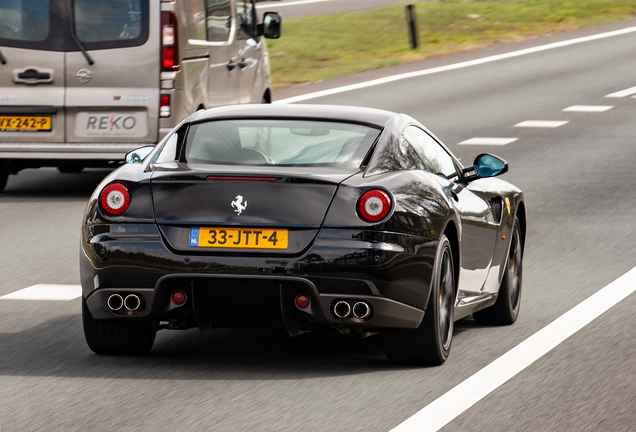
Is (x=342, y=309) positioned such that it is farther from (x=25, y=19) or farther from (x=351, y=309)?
(x=25, y=19)

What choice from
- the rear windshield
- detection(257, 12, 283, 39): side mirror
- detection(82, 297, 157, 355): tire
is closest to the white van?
detection(257, 12, 283, 39): side mirror

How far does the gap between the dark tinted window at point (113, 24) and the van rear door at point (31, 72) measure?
0.24 m

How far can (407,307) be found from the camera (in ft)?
21.8

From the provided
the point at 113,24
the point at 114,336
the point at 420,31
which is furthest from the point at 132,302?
the point at 420,31

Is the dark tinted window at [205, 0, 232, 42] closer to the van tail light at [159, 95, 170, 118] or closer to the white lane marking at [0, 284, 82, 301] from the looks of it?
the van tail light at [159, 95, 170, 118]

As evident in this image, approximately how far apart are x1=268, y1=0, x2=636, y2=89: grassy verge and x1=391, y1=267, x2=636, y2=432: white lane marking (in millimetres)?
17148

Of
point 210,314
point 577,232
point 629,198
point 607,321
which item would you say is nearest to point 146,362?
point 210,314

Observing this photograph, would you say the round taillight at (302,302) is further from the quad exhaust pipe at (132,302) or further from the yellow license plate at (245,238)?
the quad exhaust pipe at (132,302)

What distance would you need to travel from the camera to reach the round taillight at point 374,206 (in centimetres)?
655

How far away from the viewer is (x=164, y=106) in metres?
13.5

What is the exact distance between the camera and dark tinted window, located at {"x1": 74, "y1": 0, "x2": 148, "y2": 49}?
1335cm

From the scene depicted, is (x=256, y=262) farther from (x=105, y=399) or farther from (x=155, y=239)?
(x=105, y=399)

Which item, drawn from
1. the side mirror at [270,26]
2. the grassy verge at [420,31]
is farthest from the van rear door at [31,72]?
the grassy verge at [420,31]

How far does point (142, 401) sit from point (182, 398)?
0.58 ft
